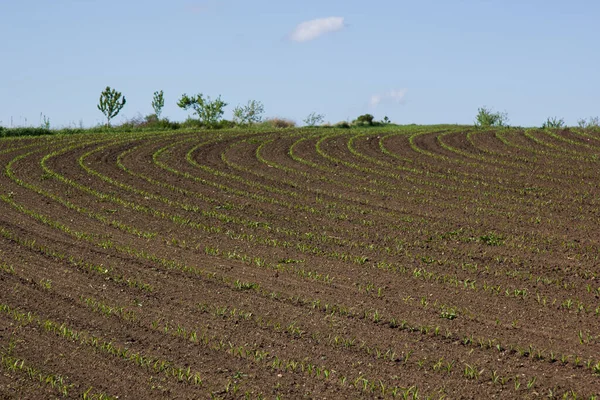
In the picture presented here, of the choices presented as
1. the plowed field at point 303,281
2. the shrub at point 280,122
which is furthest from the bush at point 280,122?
the plowed field at point 303,281

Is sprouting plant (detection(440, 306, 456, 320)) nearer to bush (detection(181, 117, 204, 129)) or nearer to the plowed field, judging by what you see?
the plowed field

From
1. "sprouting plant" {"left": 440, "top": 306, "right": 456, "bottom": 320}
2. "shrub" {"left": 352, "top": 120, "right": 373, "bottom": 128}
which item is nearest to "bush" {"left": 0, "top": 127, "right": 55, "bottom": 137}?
"shrub" {"left": 352, "top": 120, "right": 373, "bottom": 128}

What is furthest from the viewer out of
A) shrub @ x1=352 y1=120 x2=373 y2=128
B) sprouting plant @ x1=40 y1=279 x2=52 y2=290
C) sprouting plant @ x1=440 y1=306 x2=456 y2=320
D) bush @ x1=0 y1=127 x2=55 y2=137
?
shrub @ x1=352 y1=120 x2=373 y2=128

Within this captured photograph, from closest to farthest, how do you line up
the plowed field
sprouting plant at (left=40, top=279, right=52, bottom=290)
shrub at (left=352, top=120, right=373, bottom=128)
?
the plowed field < sprouting plant at (left=40, top=279, right=52, bottom=290) < shrub at (left=352, top=120, right=373, bottom=128)

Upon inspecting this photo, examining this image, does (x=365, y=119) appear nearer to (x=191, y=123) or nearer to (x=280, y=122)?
(x=280, y=122)

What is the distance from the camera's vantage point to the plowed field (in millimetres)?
9070

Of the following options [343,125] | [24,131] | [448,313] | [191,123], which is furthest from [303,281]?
[191,123]

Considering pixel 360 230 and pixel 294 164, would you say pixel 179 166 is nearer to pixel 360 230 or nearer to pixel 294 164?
pixel 294 164

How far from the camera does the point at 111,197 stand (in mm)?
20859

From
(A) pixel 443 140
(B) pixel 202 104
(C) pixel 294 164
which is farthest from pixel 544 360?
(B) pixel 202 104

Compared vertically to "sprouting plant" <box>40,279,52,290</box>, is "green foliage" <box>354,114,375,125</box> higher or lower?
higher

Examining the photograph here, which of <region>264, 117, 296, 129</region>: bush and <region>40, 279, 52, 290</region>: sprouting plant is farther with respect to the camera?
<region>264, 117, 296, 129</region>: bush

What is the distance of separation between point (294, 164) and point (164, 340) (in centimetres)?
1679

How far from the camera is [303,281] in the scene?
1288 cm
